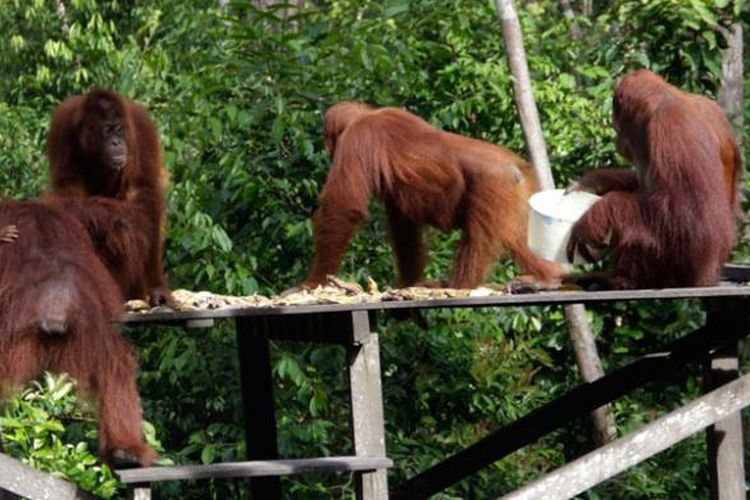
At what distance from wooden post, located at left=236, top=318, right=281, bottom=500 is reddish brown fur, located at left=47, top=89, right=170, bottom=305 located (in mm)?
527

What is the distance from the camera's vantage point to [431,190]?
663 centimetres

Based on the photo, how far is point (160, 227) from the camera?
634cm

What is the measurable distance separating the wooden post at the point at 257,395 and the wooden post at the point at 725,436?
1.76 metres

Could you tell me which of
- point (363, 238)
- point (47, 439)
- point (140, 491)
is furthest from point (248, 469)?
point (363, 238)

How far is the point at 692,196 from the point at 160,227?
2.03 m

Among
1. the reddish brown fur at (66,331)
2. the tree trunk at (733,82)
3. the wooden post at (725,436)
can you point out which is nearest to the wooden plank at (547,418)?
the wooden post at (725,436)

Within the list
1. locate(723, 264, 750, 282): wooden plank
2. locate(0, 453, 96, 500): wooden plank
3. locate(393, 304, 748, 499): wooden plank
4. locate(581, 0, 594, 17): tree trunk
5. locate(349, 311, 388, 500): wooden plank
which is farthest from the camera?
locate(581, 0, 594, 17): tree trunk

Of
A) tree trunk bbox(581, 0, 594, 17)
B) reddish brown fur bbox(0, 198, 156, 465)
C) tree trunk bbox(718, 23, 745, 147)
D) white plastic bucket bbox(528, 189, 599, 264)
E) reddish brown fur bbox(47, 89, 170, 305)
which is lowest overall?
reddish brown fur bbox(0, 198, 156, 465)

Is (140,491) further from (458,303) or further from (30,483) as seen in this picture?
(458,303)

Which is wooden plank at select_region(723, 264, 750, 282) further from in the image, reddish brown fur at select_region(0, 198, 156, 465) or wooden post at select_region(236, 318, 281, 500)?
reddish brown fur at select_region(0, 198, 156, 465)

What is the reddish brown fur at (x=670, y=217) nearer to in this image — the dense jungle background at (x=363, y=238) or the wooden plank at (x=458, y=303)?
the wooden plank at (x=458, y=303)

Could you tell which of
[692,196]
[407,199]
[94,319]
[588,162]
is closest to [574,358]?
[588,162]

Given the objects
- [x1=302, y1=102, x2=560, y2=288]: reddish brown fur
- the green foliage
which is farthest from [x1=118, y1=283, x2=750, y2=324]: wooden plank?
the green foliage

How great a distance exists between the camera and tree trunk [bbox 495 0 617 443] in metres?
7.71
